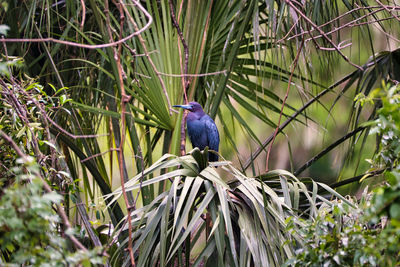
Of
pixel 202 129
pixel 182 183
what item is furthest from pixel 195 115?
pixel 182 183

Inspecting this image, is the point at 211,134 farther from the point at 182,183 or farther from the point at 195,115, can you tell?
the point at 182,183

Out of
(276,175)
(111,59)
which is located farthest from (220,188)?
(111,59)

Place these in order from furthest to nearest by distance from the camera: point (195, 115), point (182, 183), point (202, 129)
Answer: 1. point (202, 129)
2. point (195, 115)
3. point (182, 183)

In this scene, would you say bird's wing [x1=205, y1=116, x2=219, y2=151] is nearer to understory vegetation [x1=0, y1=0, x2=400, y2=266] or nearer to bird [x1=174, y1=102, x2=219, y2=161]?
bird [x1=174, y1=102, x2=219, y2=161]

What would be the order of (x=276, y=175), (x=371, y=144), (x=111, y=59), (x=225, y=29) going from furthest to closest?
(x=371, y=144) < (x=225, y=29) < (x=111, y=59) < (x=276, y=175)

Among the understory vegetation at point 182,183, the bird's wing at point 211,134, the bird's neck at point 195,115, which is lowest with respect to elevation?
the bird's wing at point 211,134

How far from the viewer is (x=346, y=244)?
1.34 m

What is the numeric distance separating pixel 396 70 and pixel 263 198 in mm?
1721

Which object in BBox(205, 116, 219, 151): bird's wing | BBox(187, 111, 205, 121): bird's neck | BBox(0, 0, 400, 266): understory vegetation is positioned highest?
BBox(0, 0, 400, 266): understory vegetation

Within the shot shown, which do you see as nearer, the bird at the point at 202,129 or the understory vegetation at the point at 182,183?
the understory vegetation at the point at 182,183

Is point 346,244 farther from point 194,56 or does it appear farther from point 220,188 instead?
point 194,56

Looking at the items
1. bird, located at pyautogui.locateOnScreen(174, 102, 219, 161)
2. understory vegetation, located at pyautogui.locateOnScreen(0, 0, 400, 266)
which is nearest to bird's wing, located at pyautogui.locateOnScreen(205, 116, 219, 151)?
bird, located at pyautogui.locateOnScreen(174, 102, 219, 161)

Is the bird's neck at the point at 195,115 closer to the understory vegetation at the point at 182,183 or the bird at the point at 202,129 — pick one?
the bird at the point at 202,129

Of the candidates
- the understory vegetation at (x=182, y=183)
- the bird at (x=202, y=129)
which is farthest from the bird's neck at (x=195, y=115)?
the understory vegetation at (x=182, y=183)
